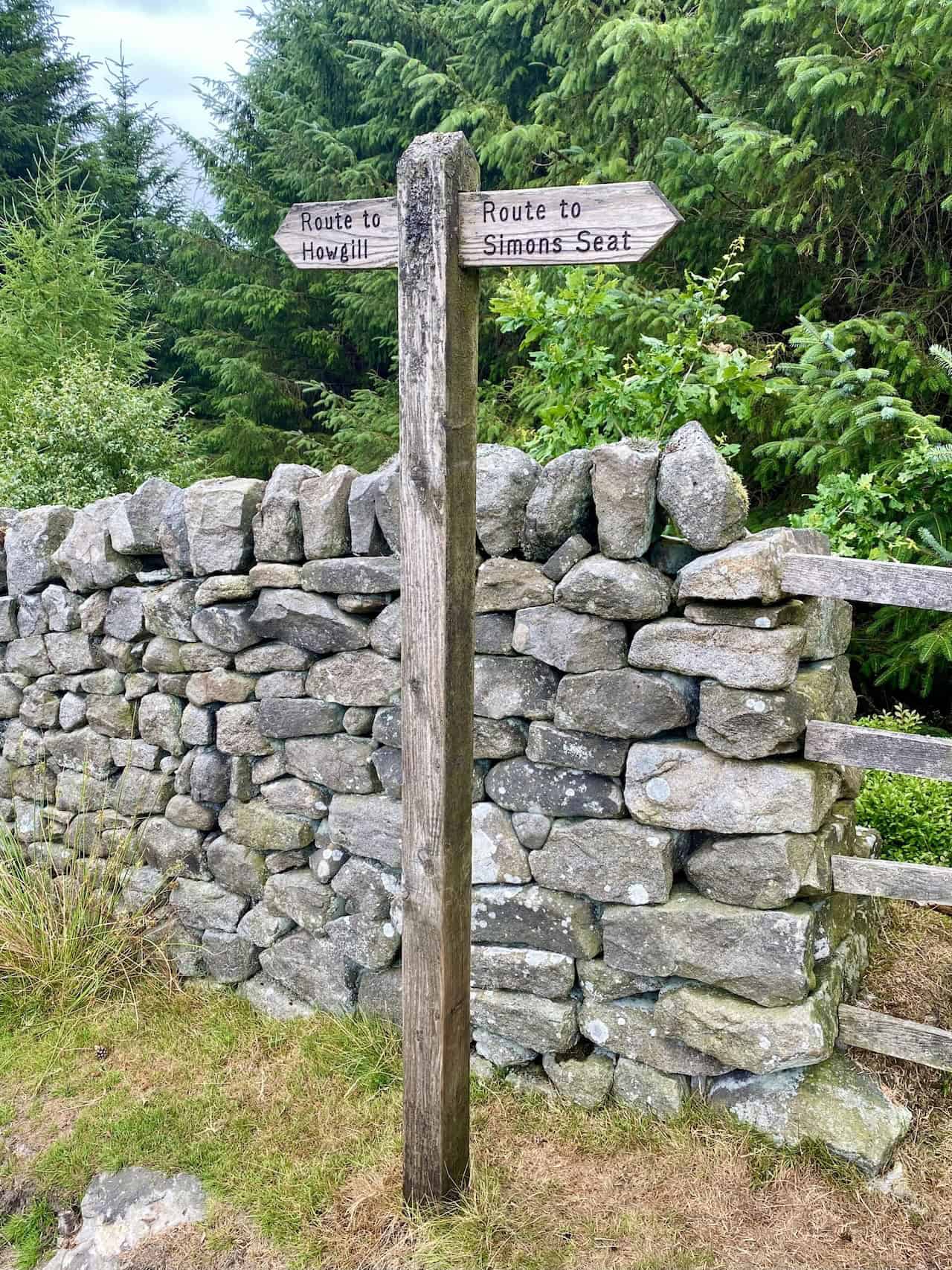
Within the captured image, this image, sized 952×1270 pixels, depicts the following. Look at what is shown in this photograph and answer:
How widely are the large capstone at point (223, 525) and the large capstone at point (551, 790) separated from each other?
4.82ft

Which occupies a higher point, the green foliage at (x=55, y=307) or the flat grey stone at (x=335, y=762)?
the green foliage at (x=55, y=307)

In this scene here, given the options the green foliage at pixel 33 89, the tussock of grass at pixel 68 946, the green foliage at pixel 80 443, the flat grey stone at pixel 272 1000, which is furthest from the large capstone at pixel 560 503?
the green foliage at pixel 33 89

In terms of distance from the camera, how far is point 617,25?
5.23 m

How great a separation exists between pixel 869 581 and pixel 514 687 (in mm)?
1203

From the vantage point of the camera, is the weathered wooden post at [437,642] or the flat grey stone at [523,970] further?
Result: the flat grey stone at [523,970]

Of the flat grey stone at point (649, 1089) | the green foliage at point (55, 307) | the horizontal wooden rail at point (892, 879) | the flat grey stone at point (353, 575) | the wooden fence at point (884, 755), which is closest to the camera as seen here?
the wooden fence at point (884, 755)

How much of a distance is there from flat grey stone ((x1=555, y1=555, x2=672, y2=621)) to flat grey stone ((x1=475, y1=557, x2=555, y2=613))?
0.48 ft

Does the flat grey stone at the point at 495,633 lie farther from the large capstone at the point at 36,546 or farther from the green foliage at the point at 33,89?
the green foliage at the point at 33,89

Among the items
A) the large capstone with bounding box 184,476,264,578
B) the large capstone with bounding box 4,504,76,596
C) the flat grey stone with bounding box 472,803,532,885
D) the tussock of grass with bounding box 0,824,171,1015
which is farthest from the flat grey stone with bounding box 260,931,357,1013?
the large capstone with bounding box 4,504,76,596

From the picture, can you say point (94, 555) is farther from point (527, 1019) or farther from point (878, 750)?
point (878, 750)

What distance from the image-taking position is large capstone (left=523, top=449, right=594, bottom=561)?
9.65 ft

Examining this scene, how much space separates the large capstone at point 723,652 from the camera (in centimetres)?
268

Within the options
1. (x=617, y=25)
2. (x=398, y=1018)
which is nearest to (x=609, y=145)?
(x=617, y=25)

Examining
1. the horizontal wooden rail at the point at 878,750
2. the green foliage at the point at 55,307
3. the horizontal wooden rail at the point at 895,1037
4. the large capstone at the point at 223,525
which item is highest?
the green foliage at the point at 55,307
